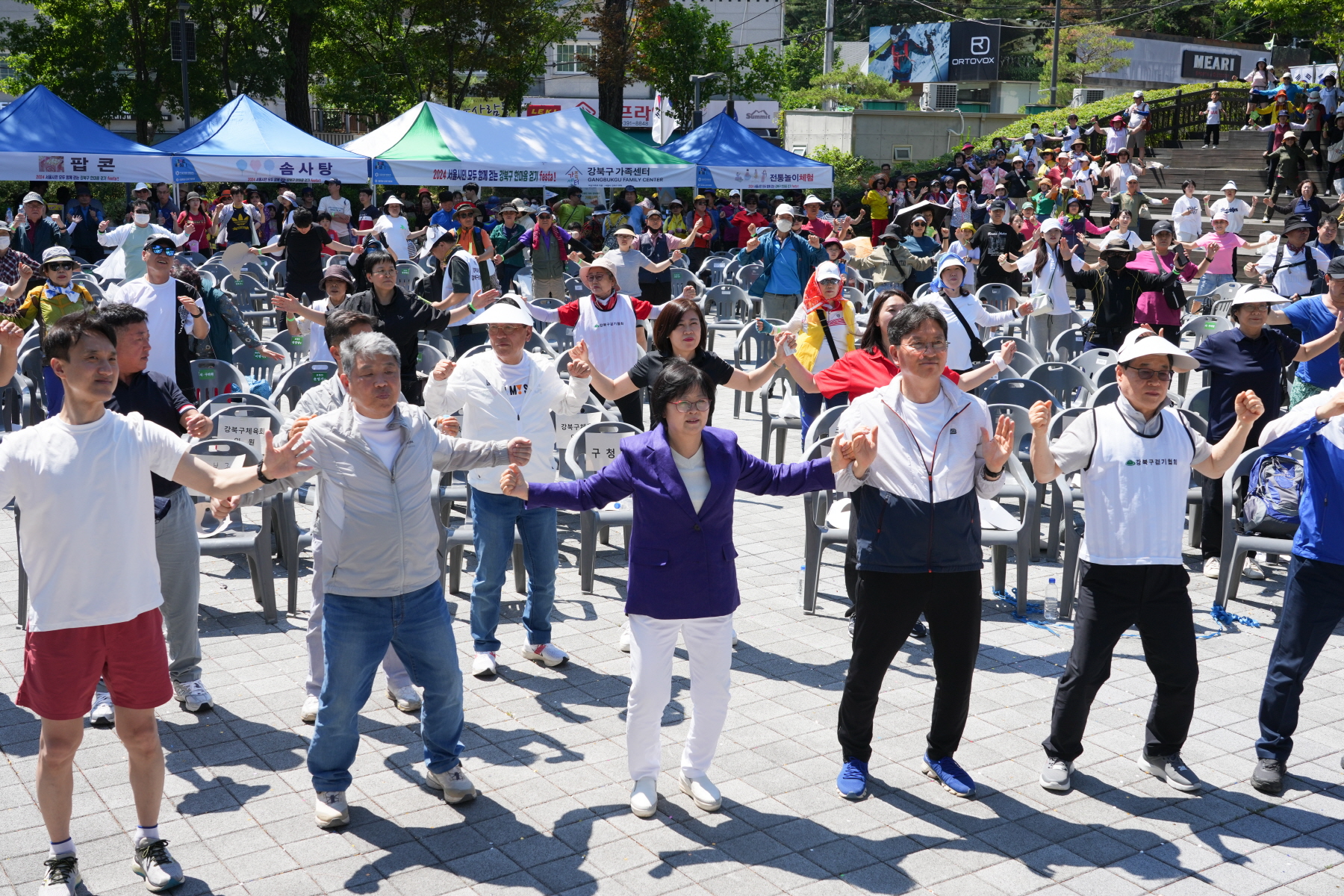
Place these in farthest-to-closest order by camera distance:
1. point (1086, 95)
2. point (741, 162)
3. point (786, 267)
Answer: point (1086, 95)
point (741, 162)
point (786, 267)

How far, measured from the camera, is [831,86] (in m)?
61.4

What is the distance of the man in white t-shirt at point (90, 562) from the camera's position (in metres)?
3.88

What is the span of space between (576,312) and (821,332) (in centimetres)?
164

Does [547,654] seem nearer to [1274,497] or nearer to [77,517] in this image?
[77,517]

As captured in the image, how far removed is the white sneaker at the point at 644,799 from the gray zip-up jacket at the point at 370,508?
1.10m

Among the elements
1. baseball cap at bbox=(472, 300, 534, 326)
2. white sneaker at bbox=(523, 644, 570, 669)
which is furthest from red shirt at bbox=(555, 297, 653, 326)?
white sneaker at bbox=(523, 644, 570, 669)

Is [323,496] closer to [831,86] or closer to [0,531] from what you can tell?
[0,531]

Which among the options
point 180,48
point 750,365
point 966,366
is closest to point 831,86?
point 180,48

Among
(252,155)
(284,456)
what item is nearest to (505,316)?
(284,456)

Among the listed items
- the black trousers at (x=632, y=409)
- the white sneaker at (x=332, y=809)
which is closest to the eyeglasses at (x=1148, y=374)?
the white sneaker at (x=332, y=809)

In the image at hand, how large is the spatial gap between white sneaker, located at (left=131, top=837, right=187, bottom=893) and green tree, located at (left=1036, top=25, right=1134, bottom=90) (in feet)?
187

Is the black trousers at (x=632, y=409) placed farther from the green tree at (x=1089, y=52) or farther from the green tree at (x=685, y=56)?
the green tree at (x=1089, y=52)

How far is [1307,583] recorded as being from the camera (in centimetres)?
479

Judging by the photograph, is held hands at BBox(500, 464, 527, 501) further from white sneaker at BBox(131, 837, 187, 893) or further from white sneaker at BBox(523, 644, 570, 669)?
white sneaker at BBox(523, 644, 570, 669)
